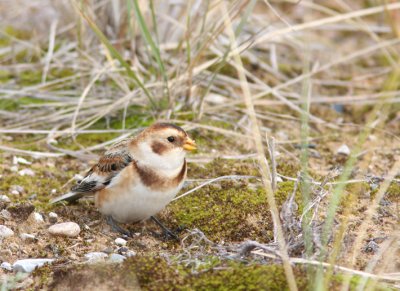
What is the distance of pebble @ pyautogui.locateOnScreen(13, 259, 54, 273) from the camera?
135 inches

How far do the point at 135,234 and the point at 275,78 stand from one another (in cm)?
285

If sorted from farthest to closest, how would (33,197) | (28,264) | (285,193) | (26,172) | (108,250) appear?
(26,172)
(33,197)
(285,193)
(108,250)
(28,264)

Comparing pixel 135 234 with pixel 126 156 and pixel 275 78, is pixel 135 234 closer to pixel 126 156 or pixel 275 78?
pixel 126 156

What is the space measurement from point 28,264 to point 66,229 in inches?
19.8

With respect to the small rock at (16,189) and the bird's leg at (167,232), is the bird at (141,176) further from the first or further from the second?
the small rock at (16,189)

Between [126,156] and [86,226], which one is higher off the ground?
[126,156]

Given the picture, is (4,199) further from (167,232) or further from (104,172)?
(167,232)

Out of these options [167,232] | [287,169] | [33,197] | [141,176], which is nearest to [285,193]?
[287,169]

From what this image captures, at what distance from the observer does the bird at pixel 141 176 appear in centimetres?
387

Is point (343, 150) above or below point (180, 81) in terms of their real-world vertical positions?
below

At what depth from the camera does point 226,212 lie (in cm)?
417

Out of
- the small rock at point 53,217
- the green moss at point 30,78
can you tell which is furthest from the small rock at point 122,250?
the green moss at point 30,78

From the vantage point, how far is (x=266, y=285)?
3023 millimetres

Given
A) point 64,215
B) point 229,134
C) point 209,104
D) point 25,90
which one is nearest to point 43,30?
point 25,90
